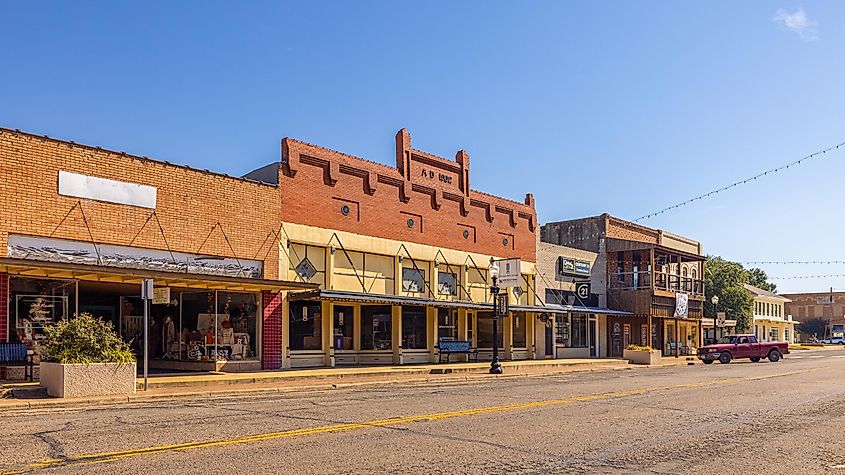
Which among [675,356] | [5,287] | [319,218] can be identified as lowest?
[675,356]

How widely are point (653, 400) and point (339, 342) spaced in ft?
45.9

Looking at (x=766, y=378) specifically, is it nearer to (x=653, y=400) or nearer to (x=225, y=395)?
(x=653, y=400)

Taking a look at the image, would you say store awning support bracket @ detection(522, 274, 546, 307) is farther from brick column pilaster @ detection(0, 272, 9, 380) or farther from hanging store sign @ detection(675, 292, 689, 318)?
brick column pilaster @ detection(0, 272, 9, 380)

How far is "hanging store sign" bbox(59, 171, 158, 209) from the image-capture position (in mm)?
20766

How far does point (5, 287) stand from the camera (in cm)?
1933

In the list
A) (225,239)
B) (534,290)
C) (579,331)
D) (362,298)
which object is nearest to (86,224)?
(225,239)

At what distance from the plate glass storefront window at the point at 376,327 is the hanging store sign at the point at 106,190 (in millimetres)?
9936

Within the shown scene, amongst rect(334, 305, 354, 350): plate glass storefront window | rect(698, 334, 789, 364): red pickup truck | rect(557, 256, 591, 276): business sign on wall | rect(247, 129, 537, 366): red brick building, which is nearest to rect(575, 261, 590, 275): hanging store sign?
rect(557, 256, 591, 276): business sign on wall

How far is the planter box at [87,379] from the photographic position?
16.4 metres

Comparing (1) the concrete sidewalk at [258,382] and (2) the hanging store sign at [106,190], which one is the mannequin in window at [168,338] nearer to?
(1) the concrete sidewalk at [258,382]

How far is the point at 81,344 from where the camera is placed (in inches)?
671

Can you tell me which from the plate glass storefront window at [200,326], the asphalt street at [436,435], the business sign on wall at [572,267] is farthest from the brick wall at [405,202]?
the asphalt street at [436,435]

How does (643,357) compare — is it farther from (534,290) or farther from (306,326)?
(306,326)

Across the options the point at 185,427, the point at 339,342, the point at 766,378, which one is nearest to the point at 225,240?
the point at 339,342
